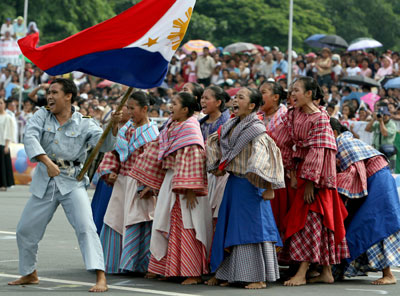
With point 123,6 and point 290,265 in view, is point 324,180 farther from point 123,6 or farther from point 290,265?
→ point 123,6

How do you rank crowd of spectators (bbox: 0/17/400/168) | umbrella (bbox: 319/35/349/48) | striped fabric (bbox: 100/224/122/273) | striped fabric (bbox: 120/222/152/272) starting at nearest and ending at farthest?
striped fabric (bbox: 120/222/152/272), striped fabric (bbox: 100/224/122/273), crowd of spectators (bbox: 0/17/400/168), umbrella (bbox: 319/35/349/48)

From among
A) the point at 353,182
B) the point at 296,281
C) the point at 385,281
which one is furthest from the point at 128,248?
the point at 385,281

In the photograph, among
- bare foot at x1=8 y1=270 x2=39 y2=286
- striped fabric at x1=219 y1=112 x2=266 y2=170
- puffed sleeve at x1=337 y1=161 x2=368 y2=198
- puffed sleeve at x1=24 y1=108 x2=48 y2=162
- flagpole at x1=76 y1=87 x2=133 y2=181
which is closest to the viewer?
puffed sleeve at x1=24 y1=108 x2=48 y2=162

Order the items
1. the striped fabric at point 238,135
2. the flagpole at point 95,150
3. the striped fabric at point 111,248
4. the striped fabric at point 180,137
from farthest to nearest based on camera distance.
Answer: the striped fabric at point 111,248 → the striped fabric at point 180,137 → the striped fabric at point 238,135 → the flagpole at point 95,150

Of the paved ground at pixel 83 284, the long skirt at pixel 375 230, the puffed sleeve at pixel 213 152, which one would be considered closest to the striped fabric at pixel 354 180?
the long skirt at pixel 375 230

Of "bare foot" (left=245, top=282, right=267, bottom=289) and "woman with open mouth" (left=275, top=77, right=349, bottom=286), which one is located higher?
"woman with open mouth" (left=275, top=77, right=349, bottom=286)

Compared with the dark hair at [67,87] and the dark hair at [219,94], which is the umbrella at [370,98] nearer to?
the dark hair at [219,94]

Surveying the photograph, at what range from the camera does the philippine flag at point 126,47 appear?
8078 mm

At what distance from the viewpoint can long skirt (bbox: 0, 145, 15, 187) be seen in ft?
63.3

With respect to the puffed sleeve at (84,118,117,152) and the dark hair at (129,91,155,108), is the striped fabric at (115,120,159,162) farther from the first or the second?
the puffed sleeve at (84,118,117,152)

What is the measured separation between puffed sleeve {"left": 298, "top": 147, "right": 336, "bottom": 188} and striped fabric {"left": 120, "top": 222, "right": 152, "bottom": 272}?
5.56 ft

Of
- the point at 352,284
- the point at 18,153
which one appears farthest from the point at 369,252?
the point at 18,153

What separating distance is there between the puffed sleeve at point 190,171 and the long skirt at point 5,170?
11.4 metres

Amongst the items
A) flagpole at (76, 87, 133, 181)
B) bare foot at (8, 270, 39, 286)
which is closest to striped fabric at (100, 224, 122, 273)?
bare foot at (8, 270, 39, 286)
